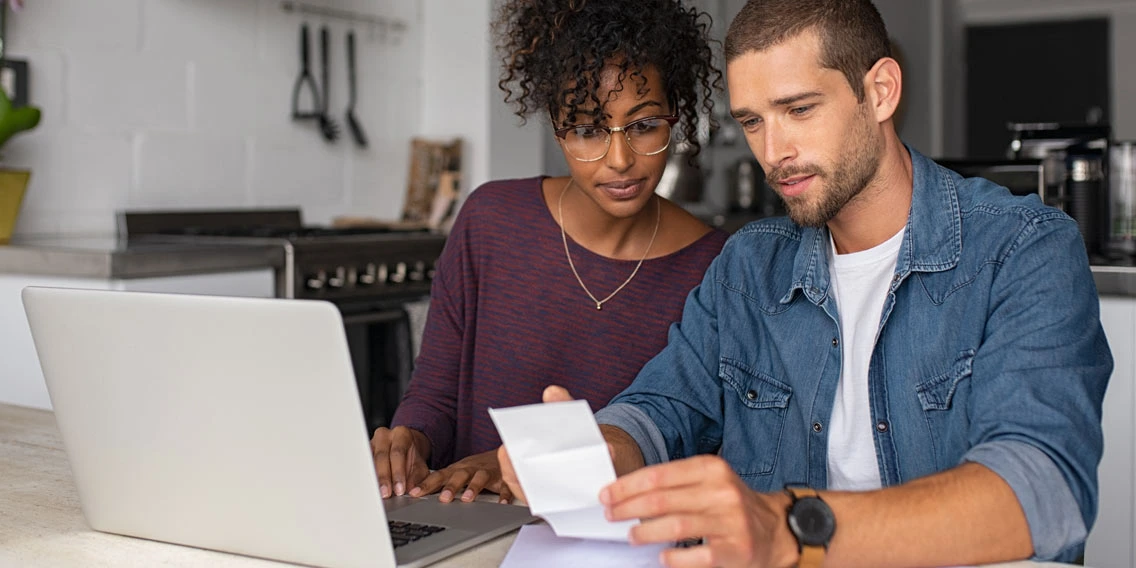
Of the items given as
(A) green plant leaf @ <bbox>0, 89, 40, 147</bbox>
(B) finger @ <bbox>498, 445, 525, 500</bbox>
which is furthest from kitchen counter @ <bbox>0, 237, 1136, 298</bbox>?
(B) finger @ <bbox>498, 445, 525, 500</bbox>

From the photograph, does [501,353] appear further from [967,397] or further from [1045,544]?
[1045,544]

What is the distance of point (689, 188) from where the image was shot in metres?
5.40

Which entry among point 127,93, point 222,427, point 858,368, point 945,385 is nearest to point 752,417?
point 858,368

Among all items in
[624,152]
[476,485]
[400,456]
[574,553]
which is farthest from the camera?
[624,152]

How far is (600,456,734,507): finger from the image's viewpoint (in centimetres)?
98

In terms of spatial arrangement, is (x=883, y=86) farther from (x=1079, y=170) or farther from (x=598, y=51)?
(x=1079, y=170)

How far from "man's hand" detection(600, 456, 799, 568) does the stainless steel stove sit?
1989 mm

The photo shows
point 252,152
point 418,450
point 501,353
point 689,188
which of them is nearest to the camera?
point 418,450

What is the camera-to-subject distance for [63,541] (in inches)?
45.1

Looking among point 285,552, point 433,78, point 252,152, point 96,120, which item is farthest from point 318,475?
point 433,78

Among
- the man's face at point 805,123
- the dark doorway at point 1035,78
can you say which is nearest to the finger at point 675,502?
the man's face at point 805,123

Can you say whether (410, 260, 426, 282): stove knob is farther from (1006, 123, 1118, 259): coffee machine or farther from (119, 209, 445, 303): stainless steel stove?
(1006, 123, 1118, 259): coffee machine

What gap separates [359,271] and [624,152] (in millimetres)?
1558

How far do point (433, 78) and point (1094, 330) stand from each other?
3.11 meters
